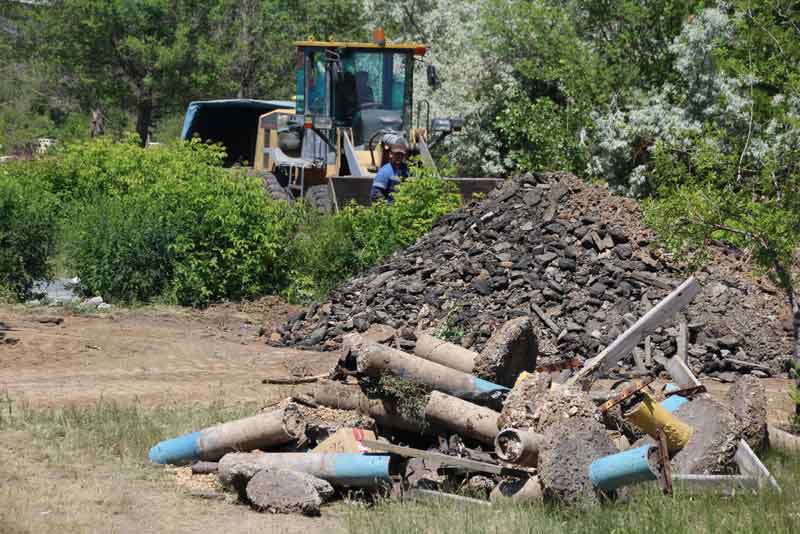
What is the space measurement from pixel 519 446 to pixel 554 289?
19.9ft

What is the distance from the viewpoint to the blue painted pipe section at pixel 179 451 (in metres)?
7.90

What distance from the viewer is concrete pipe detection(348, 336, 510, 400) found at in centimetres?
810

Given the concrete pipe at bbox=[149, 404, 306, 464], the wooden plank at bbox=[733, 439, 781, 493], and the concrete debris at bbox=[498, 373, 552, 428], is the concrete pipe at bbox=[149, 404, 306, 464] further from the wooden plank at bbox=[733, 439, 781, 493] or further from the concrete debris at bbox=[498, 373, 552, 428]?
the wooden plank at bbox=[733, 439, 781, 493]

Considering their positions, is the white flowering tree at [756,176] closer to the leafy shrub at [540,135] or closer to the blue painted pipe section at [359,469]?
the blue painted pipe section at [359,469]

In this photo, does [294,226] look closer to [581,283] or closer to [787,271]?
[581,283]

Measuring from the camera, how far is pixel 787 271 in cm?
852

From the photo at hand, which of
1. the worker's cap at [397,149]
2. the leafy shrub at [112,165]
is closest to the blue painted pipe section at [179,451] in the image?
the worker's cap at [397,149]

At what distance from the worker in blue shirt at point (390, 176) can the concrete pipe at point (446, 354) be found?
263 inches

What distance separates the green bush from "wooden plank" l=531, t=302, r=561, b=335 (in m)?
6.85

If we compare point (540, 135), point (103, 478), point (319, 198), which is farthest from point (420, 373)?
point (540, 135)

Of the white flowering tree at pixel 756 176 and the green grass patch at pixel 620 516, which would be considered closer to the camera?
the green grass patch at pixel 620 516

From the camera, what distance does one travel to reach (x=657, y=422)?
730 centimetres

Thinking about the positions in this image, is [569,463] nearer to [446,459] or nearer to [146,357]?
[446,459]

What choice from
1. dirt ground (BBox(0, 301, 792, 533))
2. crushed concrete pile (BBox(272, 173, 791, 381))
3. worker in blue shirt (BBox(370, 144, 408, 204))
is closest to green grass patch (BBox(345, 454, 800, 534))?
dirt ground (BBox(0, 301, 792, 533))
